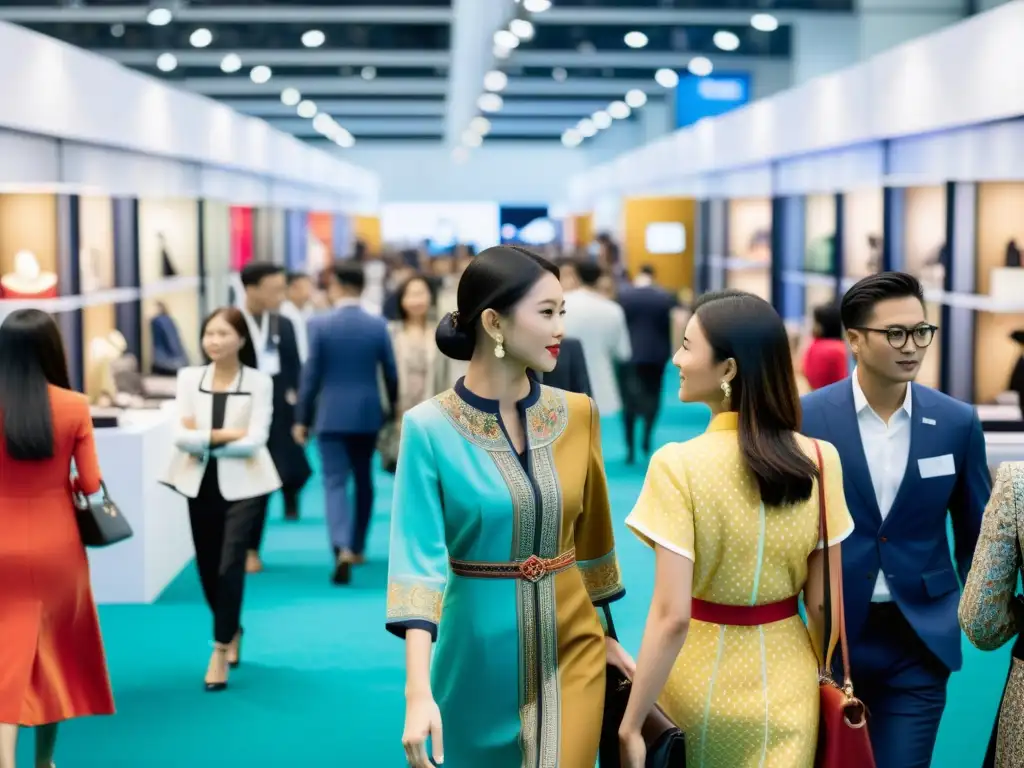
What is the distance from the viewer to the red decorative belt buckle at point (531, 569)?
284 centimetres

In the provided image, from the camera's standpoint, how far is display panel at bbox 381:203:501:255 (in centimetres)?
4766

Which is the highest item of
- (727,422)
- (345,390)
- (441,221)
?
(441,221)

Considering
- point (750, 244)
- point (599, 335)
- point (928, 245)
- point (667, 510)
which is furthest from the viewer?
point (750, 244)

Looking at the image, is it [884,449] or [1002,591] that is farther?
[884,449]

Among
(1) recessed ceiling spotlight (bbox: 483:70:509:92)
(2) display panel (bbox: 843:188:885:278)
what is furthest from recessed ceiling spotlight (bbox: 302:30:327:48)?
(2) display panel (bbox: 843:188:885:278)

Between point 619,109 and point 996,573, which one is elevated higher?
point 619,109

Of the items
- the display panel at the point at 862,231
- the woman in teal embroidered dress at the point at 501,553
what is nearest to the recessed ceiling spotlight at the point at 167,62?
the display panel at the point at 862,231

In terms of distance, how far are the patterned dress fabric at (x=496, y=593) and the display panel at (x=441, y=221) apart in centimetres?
4415

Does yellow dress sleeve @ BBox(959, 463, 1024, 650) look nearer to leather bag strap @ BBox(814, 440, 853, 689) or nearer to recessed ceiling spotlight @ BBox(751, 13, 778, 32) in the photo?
leather bag strap @ BBox(814, 440, 853, 689)

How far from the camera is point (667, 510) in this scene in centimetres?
281

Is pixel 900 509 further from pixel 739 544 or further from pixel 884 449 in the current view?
pixel 739 544

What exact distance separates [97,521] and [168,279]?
23.5ft

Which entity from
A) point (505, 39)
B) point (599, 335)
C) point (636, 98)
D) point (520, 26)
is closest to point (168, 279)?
point (599, 335)

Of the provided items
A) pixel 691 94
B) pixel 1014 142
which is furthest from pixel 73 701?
pixel 691 94
